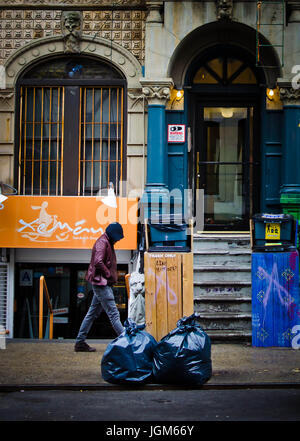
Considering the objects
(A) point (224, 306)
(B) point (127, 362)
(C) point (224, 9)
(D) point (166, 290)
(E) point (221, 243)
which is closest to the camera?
(B) point (127, 362)

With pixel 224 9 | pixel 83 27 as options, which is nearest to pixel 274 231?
pixel 224 9

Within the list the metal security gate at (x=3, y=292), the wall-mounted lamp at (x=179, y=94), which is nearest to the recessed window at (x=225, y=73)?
the wall-mounted lamp at (x=179, y=94)

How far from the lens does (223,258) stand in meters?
10.4

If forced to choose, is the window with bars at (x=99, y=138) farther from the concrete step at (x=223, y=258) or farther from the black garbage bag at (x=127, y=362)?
the black garbage bag at (x=127, y=362)

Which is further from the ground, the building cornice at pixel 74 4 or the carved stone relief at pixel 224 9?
the building cornice at pixel 74 4

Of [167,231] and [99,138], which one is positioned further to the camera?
[99,138]

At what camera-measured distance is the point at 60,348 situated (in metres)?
9.02

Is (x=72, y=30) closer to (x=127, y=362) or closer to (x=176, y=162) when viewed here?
(x=176, y=162)

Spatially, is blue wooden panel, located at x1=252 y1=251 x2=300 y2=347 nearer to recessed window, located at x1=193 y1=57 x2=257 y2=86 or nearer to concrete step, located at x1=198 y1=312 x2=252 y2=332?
concrete step, located at x1=198 y1=312 x2=252 y2=332

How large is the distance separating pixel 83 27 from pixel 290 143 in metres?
4.46

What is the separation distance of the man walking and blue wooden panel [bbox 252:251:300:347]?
206 cm

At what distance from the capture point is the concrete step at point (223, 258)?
33.8ft

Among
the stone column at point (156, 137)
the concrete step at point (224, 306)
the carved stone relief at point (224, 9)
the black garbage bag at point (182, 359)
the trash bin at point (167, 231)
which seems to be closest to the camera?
the black garbage bag at point (182, 359)

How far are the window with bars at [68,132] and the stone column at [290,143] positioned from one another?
9.89ft
